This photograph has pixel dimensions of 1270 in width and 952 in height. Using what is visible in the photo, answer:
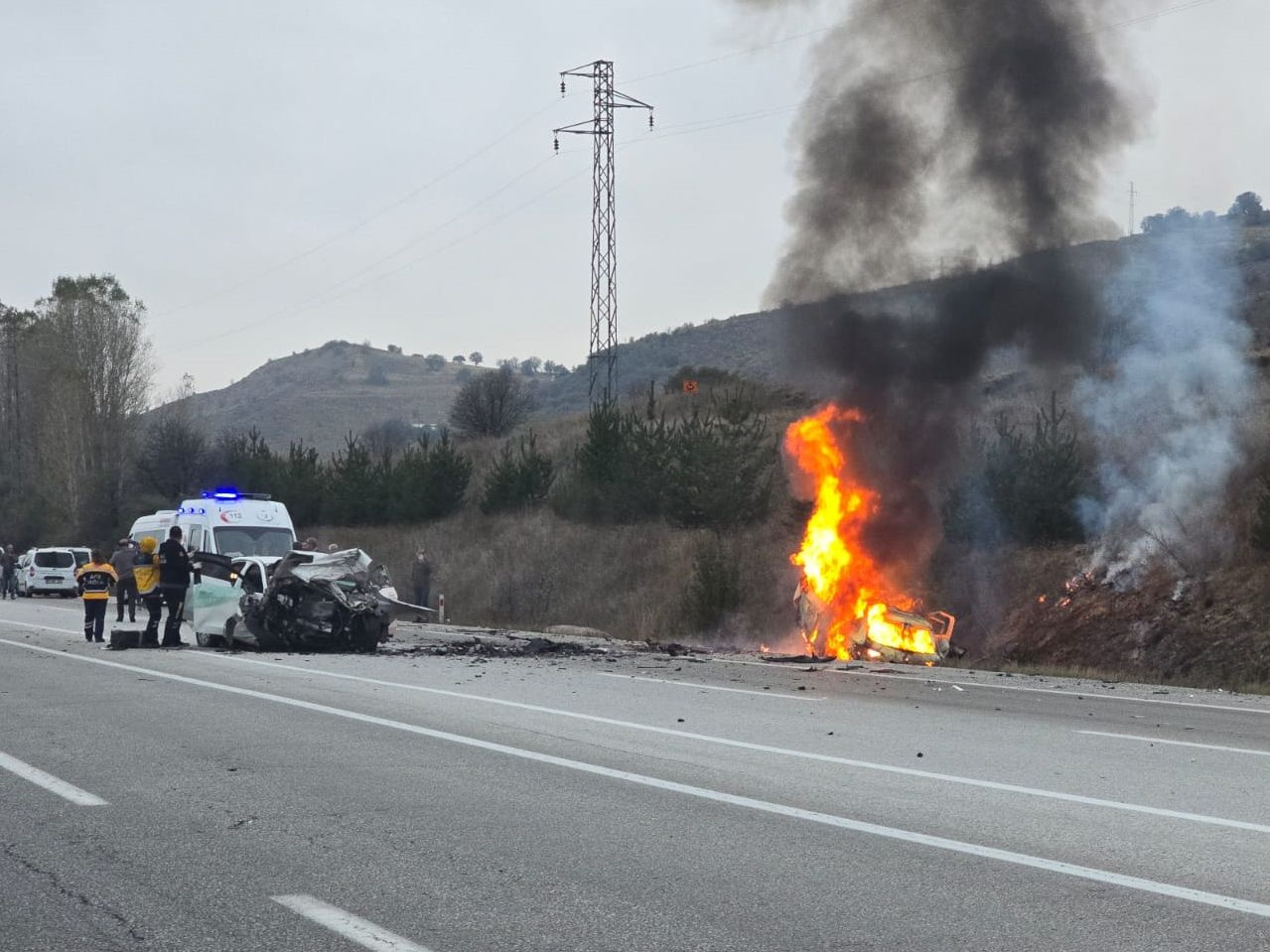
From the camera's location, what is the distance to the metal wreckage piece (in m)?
19.7

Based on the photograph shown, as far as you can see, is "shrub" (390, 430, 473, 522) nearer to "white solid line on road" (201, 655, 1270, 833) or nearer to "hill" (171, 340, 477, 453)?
"white solid line on road" (201, 655, 1270, 833)

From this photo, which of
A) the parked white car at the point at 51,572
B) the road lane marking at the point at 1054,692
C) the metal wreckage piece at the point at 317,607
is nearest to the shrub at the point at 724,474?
the road lane marking at the point at 1054,692

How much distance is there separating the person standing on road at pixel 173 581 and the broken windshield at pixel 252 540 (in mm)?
6362

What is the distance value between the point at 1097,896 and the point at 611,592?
30906 millimetres

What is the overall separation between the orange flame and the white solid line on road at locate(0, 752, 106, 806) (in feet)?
47.6

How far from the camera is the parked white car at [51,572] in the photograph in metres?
45.9

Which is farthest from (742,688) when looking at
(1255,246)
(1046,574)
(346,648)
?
(1255,246)

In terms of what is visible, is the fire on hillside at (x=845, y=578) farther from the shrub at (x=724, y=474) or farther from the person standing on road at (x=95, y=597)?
the person standing on road at (x=95, y=597)

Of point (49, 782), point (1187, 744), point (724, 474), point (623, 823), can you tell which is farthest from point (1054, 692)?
point (724, 474)

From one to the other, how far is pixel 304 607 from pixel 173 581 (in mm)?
2333

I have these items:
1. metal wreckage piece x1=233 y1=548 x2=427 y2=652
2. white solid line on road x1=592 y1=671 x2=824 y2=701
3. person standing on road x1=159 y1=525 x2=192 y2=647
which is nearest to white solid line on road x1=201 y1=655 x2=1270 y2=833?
white solid line on road x1=592 y1=671 x2=824 y2=701

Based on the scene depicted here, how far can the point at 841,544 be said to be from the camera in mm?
23391

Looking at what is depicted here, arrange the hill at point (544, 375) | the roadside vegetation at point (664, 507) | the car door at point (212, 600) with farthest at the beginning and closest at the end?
the hill at point (544, 375), the roadside vegetation at point (664, 507), the car door at point (212, 600)

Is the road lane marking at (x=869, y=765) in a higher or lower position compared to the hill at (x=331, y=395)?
lower
